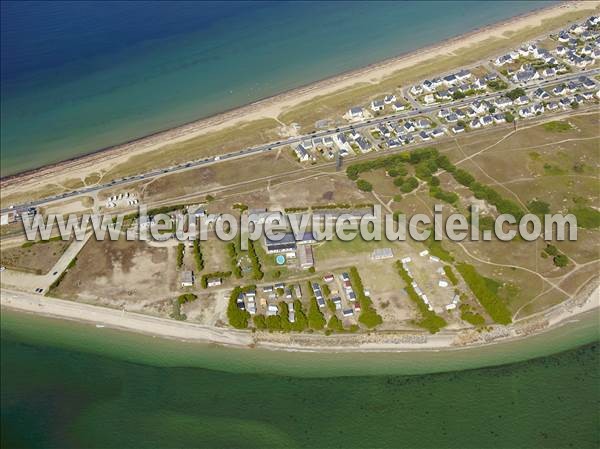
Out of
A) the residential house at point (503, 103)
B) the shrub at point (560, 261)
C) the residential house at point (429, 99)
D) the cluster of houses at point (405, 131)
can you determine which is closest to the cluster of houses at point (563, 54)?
the residential house at point (503, 103)

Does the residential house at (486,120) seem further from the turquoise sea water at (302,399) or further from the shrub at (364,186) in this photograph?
the turquoise sea water at (302,399)

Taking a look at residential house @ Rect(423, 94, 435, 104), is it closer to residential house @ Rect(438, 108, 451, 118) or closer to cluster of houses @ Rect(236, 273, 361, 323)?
residential house @ Rect(438, 108, 451, 118)

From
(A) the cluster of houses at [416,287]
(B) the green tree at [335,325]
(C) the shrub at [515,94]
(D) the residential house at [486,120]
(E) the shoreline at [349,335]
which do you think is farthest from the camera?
(C) the shrub at [515,94]

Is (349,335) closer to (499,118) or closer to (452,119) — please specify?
(452,119)

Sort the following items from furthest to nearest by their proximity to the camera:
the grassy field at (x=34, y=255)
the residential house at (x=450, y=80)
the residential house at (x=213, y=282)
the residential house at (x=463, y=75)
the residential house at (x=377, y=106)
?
1. the residential house at (x=463, y=75)
2. the residential house at (x=450, y=80)
3. the residential house at (x=377, y=106)
4. the grassy field at (x=34, y=255)
5. the residential house at (x=213, y=282)

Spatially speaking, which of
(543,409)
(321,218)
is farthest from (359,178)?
(543,409)

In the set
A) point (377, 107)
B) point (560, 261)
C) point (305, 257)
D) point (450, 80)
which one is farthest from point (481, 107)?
point (305, 257)

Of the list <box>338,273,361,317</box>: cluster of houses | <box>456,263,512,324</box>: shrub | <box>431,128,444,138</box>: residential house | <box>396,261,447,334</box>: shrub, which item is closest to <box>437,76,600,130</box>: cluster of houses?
<box>431,128,444,138</box>: residential house
